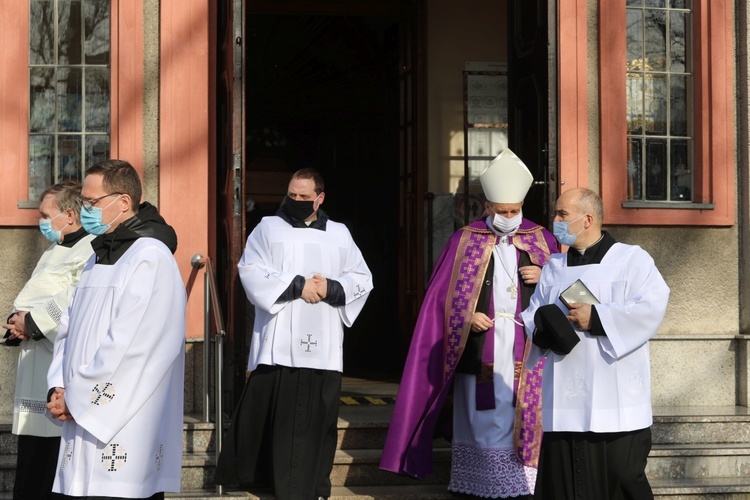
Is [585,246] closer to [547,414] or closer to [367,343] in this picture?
[547,414]

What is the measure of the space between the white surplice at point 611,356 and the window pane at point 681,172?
3960 mm

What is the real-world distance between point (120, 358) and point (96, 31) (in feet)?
15.4

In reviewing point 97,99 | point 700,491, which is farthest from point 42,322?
point 700,491

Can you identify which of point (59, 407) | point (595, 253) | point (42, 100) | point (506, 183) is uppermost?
point (42, 100)

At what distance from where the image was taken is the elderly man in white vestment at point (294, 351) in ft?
26.1

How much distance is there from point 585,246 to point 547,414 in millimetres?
825

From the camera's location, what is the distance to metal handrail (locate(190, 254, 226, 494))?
8.14 metres

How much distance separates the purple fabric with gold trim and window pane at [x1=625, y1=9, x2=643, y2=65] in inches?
98.2

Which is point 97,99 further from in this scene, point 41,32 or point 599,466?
point 599,466

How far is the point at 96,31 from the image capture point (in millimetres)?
9695

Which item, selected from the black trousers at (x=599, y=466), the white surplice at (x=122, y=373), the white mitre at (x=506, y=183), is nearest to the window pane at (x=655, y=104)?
the white mitre at (x=506, y=183)

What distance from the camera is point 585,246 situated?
666 cm

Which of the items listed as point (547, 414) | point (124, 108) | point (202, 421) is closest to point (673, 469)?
point (547, 414)

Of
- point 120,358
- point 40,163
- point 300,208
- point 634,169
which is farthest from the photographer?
point 634,169
